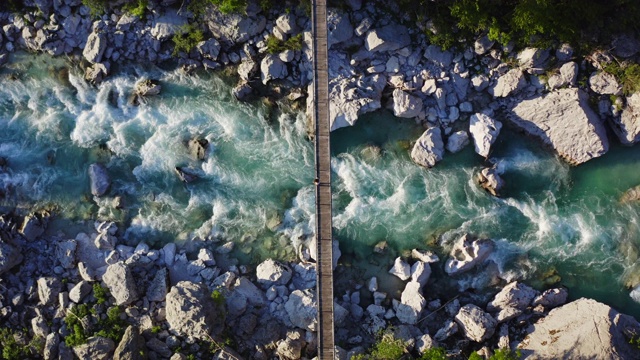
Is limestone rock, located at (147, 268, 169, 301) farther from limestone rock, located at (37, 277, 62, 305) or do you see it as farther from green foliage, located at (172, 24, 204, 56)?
green foliage, located at (172, 24, 204, 56)

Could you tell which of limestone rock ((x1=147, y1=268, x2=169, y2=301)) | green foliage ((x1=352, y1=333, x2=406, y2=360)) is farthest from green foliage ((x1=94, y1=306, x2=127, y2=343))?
green foliage ((x1=352, y1=333, x2=406, y2=360))

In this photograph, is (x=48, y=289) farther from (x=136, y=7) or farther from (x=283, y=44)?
(x=283, y=44)

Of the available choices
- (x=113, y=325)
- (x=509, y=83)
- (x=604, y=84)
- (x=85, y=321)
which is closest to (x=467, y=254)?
(x=509, y=83)

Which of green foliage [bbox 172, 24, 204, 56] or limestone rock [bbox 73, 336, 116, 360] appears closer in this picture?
limestone rock [bbox 73, 336, 116, 360]

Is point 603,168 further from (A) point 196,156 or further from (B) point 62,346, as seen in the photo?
(B) point 62,346

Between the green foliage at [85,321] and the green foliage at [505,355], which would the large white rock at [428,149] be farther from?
the green foliage at [85,321]

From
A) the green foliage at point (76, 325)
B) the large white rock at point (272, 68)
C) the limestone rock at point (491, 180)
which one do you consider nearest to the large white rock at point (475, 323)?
the limestone rock at point (491, 180)
